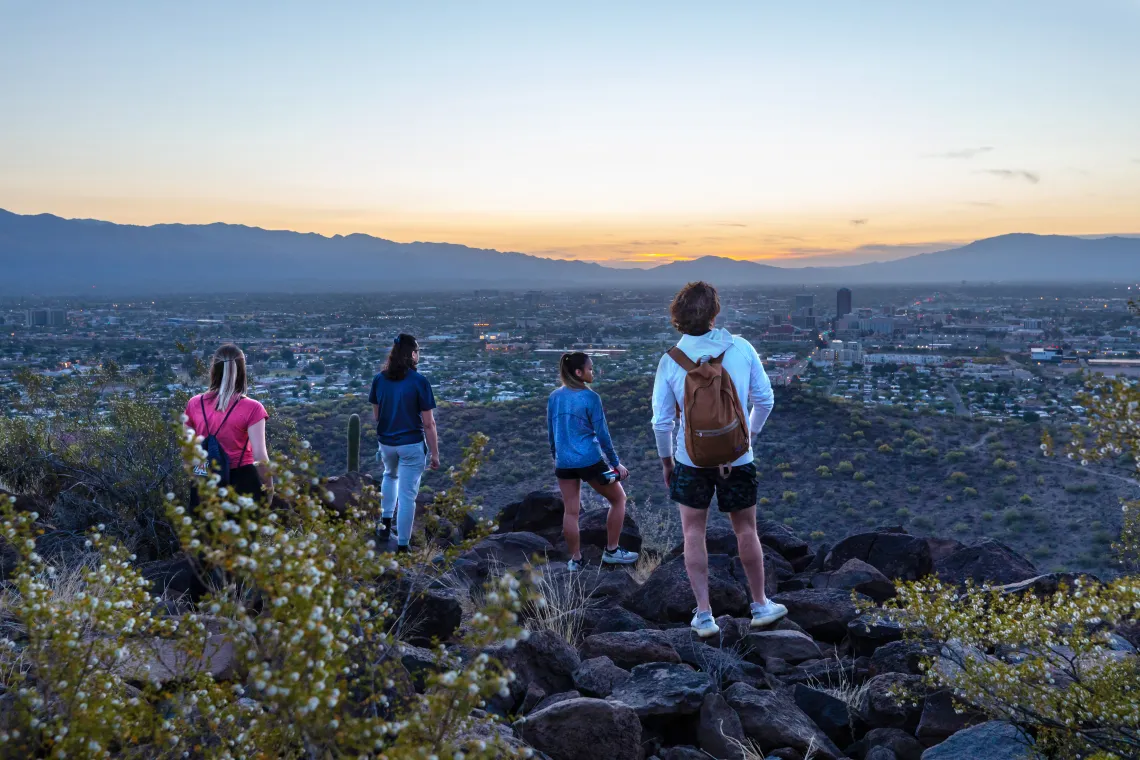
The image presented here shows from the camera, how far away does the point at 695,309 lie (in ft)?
17.1

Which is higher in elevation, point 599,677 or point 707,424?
point 707,424

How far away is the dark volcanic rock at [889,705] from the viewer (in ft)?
14.1

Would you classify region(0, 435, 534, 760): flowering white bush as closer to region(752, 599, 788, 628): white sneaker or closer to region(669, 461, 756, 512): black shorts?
region(669, 461, 756, 512): black shorts

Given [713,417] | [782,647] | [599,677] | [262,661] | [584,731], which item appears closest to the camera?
[262,661]

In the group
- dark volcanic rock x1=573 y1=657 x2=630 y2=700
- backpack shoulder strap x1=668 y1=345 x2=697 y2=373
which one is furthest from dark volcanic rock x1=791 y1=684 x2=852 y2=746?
backpack shoulder strap x1=668 y1=345 x2=697 y2=373

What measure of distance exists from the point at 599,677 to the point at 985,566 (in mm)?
3509

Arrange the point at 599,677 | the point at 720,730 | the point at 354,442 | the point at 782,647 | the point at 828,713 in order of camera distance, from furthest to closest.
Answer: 1. the point at 354,442
2. the point at 782,647
3. the point at 599,677
4. the point at 828,713
5. the point at 720,730

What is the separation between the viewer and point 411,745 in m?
2.54

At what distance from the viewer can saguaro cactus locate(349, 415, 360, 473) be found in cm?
1028

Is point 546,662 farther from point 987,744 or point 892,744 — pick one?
point 987,744

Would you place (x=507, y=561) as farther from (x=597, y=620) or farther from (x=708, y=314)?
(x=708, y=314)

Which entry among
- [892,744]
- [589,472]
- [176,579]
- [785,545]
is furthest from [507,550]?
[892,744]

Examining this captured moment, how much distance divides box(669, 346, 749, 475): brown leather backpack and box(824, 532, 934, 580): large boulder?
8.55 feet

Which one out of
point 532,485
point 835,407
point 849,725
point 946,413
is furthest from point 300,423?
point 849,725
